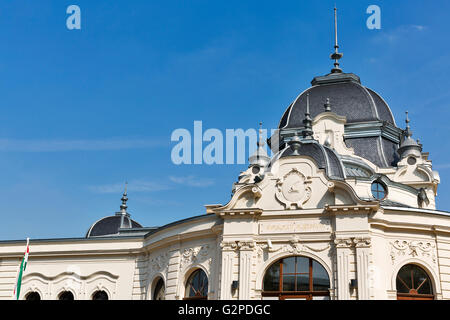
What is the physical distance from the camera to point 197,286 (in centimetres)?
2592

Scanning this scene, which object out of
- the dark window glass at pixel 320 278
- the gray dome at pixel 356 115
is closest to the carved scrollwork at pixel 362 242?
the dark window glass at pixel 320 278

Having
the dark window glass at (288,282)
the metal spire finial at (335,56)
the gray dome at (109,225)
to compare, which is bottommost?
the dark window glass at (288,282)

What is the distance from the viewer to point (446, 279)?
23391mm

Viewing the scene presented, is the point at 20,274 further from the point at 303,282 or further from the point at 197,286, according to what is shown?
the point at 303,282

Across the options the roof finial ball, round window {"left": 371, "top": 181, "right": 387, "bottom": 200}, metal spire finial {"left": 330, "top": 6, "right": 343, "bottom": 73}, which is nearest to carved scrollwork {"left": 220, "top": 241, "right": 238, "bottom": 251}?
round window {"left": 371, "top": 181, "right": 387, "bottom": 200}

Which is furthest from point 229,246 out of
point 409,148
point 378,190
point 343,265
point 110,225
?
point 409,148

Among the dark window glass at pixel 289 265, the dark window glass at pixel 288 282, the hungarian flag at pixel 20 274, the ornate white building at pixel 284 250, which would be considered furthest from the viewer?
the hungarian flag at pixel 20 274

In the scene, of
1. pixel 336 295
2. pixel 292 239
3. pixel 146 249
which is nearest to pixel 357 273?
pixel 336 295

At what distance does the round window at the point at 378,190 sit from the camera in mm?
29828

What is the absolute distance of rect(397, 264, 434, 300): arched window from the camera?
2334 cm

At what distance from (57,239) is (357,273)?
1697cm

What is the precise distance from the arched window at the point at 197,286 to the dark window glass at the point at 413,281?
853 cm

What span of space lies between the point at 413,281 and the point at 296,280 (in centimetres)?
500

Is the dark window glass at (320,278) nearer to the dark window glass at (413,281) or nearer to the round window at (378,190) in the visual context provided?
the dark window glass at (413,281)
